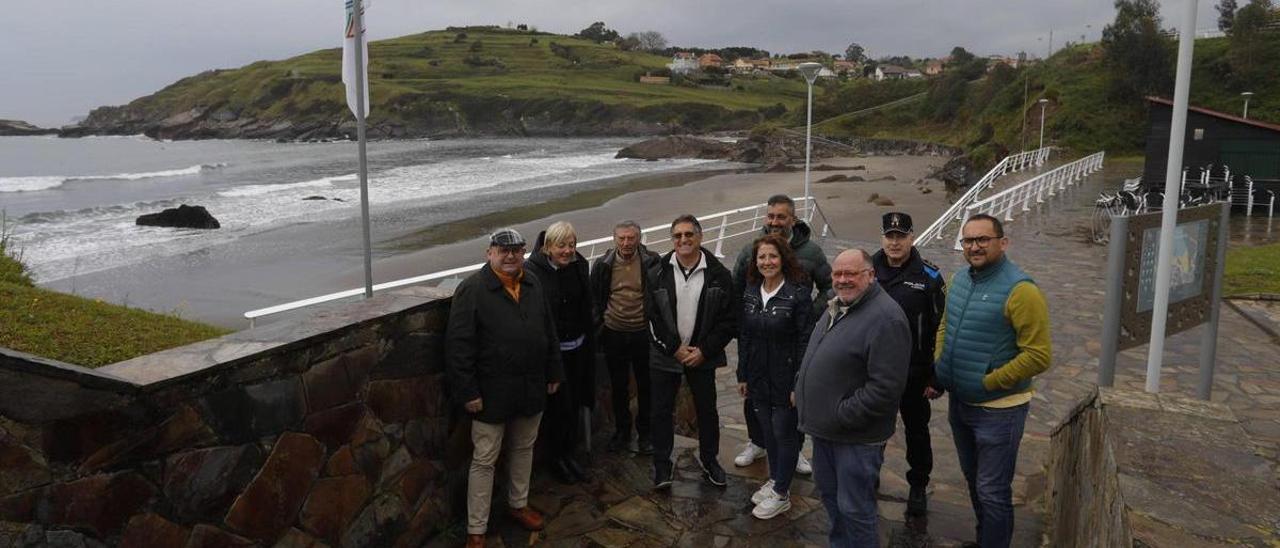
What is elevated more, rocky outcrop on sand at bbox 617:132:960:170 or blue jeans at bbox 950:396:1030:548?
rocky outcrop on sand at bbox 617:132:960:170

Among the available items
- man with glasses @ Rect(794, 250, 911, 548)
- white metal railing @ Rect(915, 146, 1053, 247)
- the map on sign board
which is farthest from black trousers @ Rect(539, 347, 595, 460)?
white metal railing @ Rect(915, 146, 1053, 247)

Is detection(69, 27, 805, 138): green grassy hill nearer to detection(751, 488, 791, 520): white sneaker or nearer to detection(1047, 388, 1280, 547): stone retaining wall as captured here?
detection(751, 488, 791, 520): white sneaker

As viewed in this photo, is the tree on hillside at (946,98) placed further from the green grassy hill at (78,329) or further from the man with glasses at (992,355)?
the man with glasses at (992,355)

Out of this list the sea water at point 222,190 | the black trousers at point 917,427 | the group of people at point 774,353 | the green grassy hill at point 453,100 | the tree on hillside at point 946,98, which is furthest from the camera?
the green grassy hill at point 453,100

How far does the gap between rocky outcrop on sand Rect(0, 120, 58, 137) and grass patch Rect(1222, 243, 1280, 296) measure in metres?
140

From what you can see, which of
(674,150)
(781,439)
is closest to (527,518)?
(781,439)

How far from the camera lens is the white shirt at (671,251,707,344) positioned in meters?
4.34

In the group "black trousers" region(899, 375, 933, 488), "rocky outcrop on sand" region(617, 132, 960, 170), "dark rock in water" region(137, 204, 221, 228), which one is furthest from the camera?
"rocky outcrop on sand" region(617, 132, 960, 170)

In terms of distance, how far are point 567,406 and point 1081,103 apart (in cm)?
4150

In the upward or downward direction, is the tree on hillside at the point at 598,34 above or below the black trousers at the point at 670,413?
above

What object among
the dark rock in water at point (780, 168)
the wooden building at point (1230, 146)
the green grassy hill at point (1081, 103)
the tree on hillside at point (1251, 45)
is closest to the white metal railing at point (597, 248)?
the wooden building at point (1230, 146)

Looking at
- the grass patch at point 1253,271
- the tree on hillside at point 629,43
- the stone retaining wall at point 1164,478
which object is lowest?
the grass patch at point 1253,271

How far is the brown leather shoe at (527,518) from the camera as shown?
13.6 ft

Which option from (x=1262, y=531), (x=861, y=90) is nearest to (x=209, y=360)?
(x=1262, y=531)
